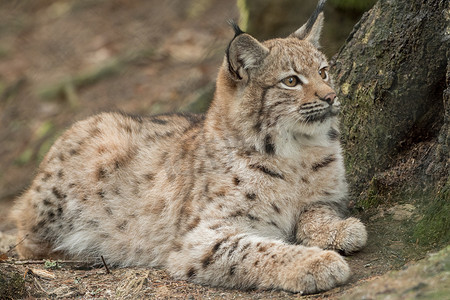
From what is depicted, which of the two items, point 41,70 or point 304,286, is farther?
point 41,70

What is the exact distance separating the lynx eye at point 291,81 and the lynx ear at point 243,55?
27 centimetres

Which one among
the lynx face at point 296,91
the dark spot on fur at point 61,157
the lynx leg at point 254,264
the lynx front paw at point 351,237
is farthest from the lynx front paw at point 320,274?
the dark spot on fur at point 61,157

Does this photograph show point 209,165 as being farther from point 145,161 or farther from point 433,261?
point 433,261

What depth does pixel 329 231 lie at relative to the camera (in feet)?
15.4

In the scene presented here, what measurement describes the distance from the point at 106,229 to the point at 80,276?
0.64 metres

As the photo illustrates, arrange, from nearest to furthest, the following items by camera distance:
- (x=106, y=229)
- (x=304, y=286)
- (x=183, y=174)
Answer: (x=304, y=286) < (x=183, y=174) < (x=106, y=229)

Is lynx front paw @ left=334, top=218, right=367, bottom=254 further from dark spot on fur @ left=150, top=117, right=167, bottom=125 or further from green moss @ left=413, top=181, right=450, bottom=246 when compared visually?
dark spot on fur @ left=150, top=117, right=167, bottom=125

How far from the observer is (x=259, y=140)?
480 cm

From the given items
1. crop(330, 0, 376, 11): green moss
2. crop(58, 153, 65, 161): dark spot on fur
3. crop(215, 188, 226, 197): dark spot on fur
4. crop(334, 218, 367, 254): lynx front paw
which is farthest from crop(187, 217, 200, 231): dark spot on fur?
crop(330, 0, 376, 11): green moss

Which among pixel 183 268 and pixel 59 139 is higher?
pixel 59 139

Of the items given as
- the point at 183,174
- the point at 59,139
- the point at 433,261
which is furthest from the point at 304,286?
the point at 59,139

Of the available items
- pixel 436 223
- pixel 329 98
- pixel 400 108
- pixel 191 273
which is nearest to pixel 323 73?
pixel 329 98

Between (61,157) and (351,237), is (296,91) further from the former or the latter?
(61,157)

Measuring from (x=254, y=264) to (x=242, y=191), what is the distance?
62 cm
